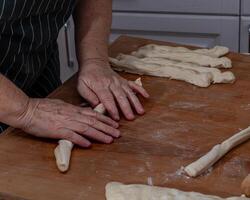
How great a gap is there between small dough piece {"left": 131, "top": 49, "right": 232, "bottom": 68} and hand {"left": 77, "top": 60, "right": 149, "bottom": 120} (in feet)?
0.52

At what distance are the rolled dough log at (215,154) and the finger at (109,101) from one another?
0.23 meters

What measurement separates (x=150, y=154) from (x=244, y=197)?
0.20 m

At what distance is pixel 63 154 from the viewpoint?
0.94 metres

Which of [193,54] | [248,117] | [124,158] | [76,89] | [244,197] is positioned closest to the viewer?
[244,197]

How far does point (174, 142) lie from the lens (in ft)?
3.30

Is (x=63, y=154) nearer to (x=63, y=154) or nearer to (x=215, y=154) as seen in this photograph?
(x=63, y=154)

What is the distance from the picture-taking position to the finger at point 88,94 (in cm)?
114

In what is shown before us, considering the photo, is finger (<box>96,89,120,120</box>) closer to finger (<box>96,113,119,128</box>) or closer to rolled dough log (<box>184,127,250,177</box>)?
finger (<box>96,113,119,128</box>)

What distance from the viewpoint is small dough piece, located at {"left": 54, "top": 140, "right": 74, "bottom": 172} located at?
924 mm

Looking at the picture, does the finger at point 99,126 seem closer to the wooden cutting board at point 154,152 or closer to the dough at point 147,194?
the wooden cutting board at point 154,152

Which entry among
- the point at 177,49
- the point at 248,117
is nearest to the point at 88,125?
the point at 248,117

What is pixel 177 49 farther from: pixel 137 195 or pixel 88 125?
pixel 137 195

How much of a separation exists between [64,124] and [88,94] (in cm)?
15

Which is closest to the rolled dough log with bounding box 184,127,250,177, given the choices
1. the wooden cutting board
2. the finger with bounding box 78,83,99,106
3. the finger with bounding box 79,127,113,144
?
the wooden cutting board
